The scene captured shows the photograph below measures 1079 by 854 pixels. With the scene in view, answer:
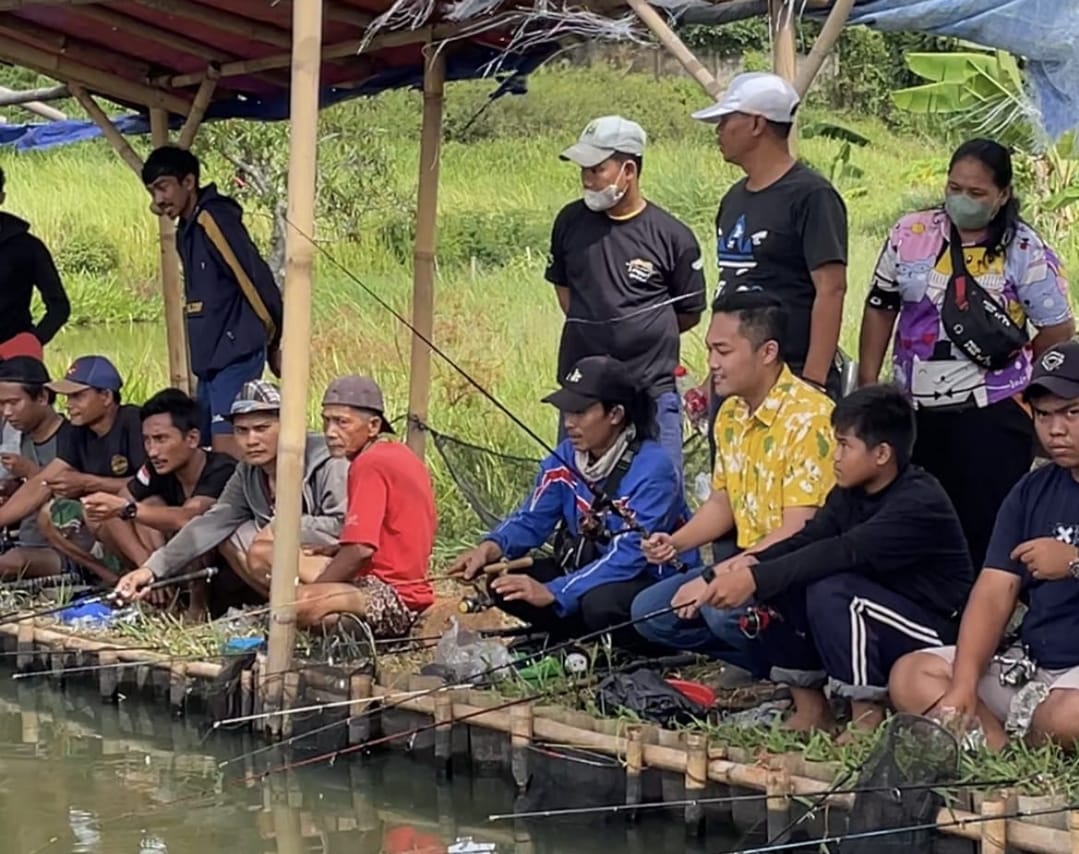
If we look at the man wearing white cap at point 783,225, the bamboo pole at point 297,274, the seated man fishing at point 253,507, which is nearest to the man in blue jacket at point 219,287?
the seated man fishing at point 253,507

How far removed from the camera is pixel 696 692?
16.2 ft


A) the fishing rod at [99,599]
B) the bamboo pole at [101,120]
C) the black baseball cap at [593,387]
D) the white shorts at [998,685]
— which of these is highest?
the bamboo pole at [101,120]

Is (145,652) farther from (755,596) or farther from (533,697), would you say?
(755,596)

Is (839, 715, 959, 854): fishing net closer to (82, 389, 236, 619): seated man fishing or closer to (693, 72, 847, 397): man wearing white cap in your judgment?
(693, 72, 847, 397): man wearing white cap

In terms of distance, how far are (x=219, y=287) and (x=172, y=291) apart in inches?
66.7

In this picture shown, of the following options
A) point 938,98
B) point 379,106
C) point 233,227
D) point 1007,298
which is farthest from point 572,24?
point 379,106

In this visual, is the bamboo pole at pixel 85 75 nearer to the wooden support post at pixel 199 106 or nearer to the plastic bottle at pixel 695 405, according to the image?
the wooden support post at pixel 199 106

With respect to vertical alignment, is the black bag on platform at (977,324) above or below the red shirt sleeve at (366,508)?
above

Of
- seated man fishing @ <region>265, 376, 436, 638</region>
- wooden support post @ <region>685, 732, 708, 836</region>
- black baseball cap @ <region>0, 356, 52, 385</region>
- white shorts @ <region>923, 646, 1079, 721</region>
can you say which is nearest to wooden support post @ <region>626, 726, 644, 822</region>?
wooden support post @ <region>685, 732, 708, 836</region>

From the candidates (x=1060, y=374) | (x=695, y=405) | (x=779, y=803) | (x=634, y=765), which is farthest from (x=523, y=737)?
(x=695, y=405)

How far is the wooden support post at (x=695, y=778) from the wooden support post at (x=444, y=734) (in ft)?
2.62

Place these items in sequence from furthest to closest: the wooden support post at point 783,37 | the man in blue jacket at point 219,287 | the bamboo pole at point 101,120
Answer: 1. the bamboo pole at point 101,120
2. the man in blue jacket at point 219,287
3. the wooden support post at point 783,37

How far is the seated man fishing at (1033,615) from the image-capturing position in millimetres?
4027

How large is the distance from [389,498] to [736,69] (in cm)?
1642
